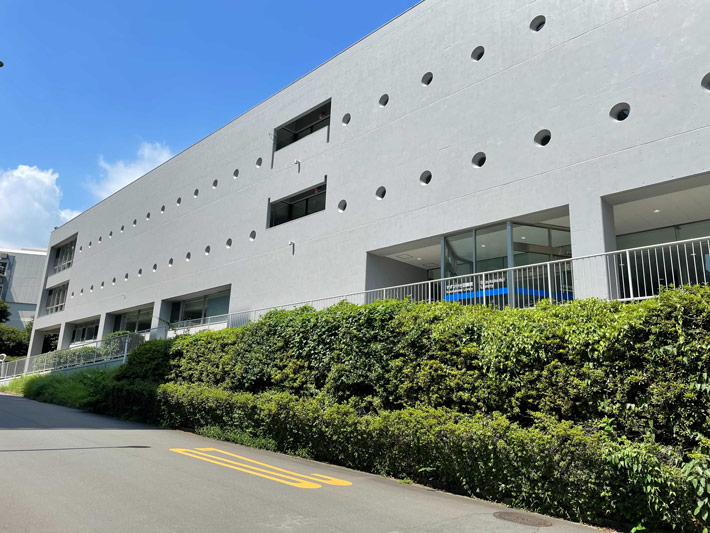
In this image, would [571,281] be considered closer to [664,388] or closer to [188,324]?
[664,388]

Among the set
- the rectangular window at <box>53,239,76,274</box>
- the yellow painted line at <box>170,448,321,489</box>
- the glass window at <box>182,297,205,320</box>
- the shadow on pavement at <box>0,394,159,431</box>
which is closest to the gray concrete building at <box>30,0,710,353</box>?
the glass window at <box>182,297,205,320</box>

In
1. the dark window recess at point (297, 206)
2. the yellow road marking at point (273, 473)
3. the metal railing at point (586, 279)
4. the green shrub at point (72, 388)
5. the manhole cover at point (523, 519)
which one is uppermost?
the dark window recess at point (297, 206)

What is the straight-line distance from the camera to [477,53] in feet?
52.4

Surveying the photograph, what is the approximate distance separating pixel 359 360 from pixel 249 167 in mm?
16436

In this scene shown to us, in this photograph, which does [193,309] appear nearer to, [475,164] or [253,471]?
[475,164]

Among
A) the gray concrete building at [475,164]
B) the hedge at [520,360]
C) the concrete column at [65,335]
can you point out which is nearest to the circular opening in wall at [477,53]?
the gray concrete building at [475,164]

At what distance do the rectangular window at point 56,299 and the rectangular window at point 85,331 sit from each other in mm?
3440

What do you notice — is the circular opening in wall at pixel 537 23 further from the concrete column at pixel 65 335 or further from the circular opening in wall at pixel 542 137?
the concrete column at pixel 65 335

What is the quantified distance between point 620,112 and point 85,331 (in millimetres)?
36831

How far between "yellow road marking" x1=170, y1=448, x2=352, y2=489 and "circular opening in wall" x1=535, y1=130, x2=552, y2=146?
10.1 meters

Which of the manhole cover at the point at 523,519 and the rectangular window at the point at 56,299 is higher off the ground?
the rectangular window at the point at 56,299

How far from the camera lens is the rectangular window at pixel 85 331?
3659cm

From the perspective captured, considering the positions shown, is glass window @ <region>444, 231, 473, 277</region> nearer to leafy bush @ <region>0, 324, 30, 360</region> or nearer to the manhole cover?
the manhole cover

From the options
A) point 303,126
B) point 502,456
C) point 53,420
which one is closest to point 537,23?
point 303,126
